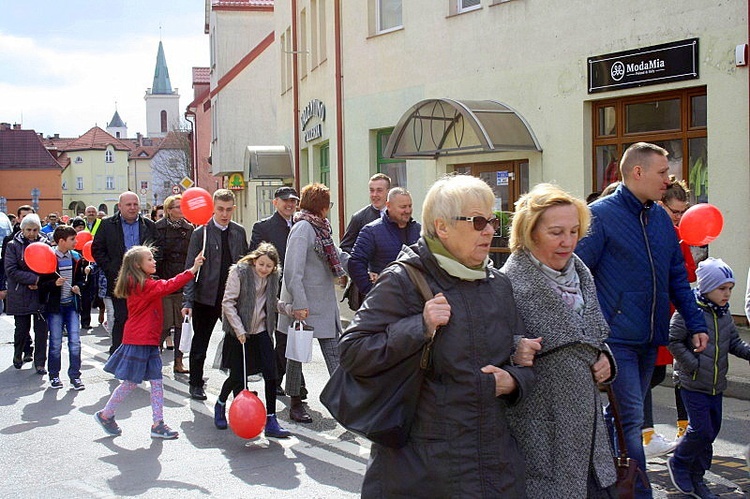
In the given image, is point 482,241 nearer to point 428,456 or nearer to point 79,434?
point 428,456

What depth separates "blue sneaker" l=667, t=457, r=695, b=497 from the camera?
5578 millimetres

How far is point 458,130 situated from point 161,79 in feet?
506

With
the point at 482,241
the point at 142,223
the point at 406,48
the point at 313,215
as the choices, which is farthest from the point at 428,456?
the point at 406,48

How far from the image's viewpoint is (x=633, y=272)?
194 inches

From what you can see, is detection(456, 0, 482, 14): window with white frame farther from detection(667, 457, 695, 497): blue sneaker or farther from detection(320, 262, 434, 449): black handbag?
detection(320, 262, 434, 449): black handbag

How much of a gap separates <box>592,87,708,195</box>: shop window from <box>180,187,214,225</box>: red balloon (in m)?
6.54

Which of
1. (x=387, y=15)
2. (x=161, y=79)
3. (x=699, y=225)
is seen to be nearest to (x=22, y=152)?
(x=161, y=79)

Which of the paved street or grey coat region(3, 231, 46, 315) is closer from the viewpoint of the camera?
the paved street

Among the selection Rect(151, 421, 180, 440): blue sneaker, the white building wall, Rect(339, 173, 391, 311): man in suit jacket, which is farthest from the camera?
the white building wall

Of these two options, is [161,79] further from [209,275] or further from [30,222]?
[209,275]

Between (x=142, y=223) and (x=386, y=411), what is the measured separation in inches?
312

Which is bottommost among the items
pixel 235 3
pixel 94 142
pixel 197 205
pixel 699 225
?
pixel 699 225

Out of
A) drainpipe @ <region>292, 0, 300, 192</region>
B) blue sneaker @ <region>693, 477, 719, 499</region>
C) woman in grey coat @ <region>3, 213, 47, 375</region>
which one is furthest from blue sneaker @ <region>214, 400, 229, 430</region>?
drainpipe @ <region>292, 0, 300, 192</region>

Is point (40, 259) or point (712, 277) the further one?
point (40, 259)
